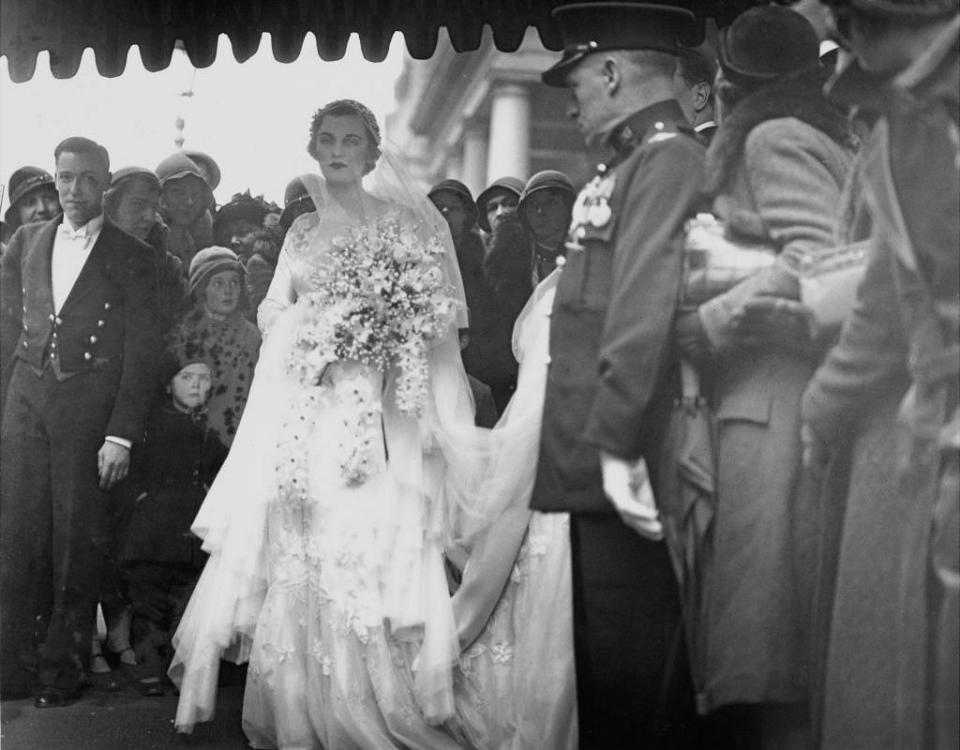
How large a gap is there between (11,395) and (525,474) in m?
1.83

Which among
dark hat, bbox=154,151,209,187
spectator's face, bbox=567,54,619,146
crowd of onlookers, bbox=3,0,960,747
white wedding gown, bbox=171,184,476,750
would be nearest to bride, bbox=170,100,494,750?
white wedding gown, bbox=171,184,476,750

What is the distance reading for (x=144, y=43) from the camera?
5598 mm

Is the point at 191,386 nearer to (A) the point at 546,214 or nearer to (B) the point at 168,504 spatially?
(B) the point at 168,504

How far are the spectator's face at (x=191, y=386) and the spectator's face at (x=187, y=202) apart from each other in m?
0.55

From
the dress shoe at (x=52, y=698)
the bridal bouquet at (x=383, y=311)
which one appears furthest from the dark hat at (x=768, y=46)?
the dress shoe at (x=52, y=698)

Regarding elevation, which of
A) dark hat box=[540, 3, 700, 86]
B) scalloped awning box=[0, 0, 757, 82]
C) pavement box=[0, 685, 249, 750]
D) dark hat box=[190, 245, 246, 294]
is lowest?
pavement box=[0, 685, 249, 750]

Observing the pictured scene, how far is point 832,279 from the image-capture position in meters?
4.05

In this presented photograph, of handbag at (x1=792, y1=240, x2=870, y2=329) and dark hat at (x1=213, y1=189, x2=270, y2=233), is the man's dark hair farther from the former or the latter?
handbag at (x1=792, y1=240, x2=870, y2=329)

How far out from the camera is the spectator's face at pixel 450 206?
Result: 18.5ft

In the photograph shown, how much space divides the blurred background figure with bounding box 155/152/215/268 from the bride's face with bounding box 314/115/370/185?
527mm

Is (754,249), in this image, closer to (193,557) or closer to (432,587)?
(432,587)

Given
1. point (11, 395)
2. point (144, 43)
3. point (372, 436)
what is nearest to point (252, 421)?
point (372, 436)

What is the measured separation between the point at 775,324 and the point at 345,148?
2012 mm

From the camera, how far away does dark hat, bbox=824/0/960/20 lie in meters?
3.86
